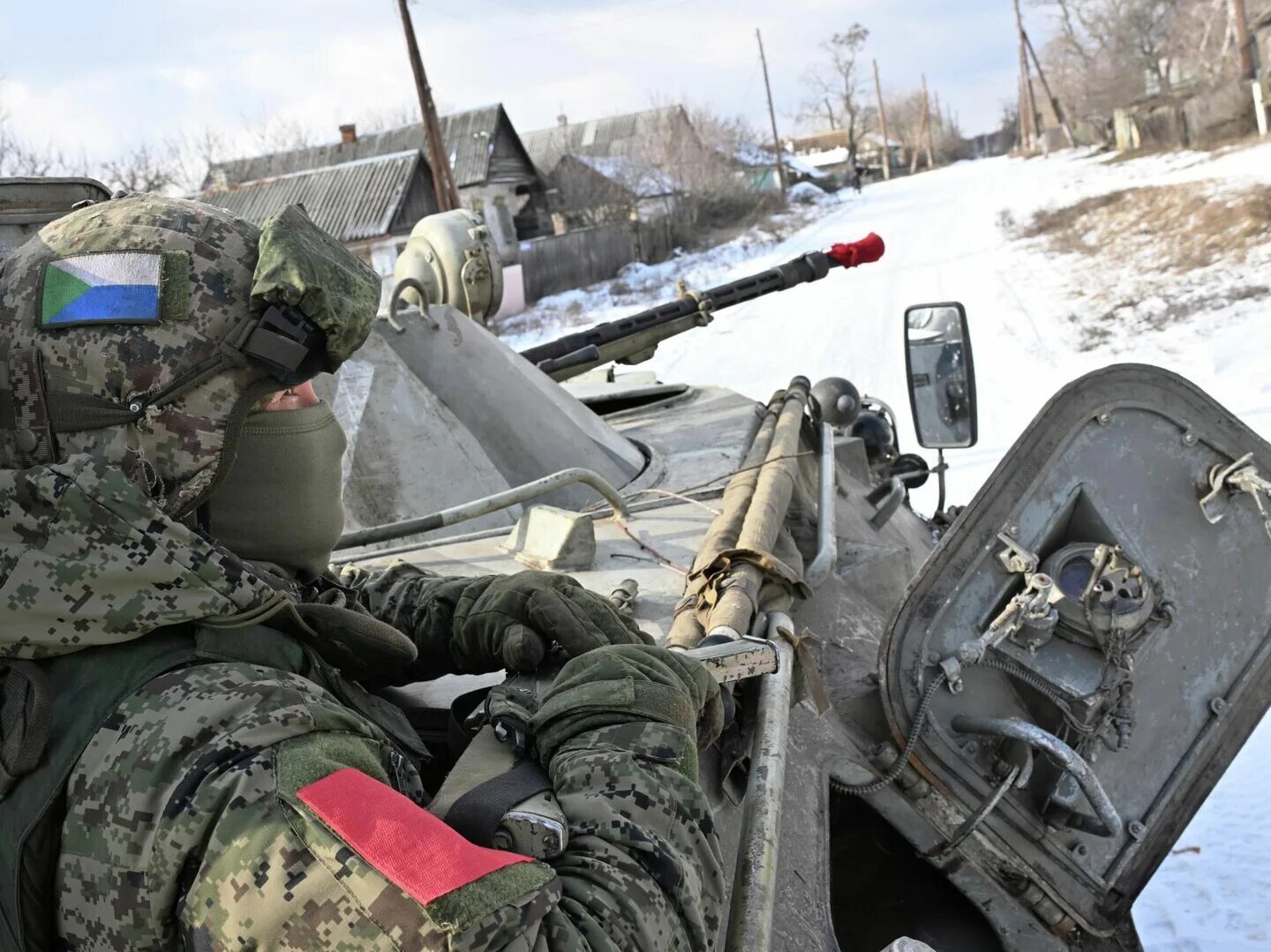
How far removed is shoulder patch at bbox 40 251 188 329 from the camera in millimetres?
1574

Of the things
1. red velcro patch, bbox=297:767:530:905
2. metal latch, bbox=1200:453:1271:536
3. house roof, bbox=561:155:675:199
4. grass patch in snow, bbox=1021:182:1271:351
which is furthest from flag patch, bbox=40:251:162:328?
house roof, bbox=561:155:675:199

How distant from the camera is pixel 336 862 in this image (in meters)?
1.26

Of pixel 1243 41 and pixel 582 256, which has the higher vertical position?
pixel 1243 41

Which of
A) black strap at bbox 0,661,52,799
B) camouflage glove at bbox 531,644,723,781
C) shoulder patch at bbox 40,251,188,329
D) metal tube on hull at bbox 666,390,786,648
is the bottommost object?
metal tube on hull at bbox 666,390,786,648

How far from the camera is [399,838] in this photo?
1290 millimetres

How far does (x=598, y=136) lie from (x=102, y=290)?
46587mm

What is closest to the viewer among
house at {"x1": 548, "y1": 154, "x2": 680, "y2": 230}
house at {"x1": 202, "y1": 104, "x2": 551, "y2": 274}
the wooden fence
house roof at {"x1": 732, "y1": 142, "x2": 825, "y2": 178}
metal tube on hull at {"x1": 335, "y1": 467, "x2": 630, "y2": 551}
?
metal tube on hull at {"x1": 335, "y1": 467, "x2": 630, "y2": 551}

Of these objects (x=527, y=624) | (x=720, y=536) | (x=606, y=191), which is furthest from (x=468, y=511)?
(x=606, y=191)

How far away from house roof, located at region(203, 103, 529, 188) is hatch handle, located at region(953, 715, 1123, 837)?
2942cm

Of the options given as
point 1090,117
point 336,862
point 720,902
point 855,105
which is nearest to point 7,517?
point 336,862

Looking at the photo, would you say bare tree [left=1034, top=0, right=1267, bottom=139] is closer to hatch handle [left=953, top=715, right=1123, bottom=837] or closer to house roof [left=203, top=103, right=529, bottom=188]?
house roof [left=203, top=103, right=529, bottom=188]

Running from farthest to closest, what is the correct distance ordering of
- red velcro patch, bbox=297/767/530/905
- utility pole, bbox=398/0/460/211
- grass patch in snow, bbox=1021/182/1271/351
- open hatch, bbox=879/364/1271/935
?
utility pole, bbox=398/0/460/211
grass patch in snow, bbox=1021/182/1271/351
open hatch, bbox=879/364/1271/935
red velcro patch, bbox=297/767/530/905

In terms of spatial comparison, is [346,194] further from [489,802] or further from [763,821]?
[489,802]

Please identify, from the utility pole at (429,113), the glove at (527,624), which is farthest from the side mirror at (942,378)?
the utility pole at (429,113)
